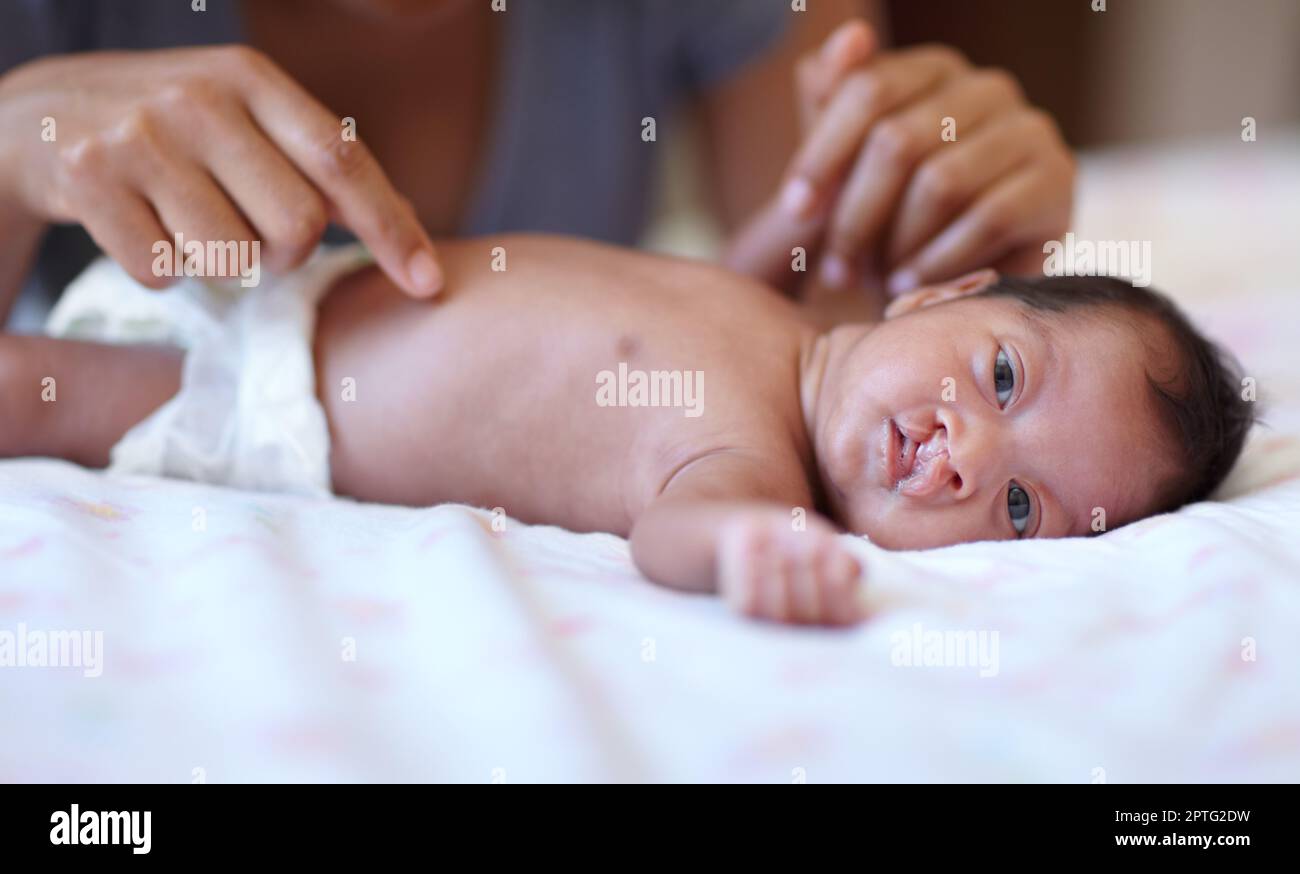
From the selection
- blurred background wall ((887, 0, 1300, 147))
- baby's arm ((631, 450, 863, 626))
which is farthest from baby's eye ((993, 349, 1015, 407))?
blurred background wall ((887, 0, 1300, 147))

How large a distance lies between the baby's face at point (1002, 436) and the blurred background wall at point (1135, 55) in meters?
3.76

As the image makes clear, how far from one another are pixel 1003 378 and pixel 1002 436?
0.06 meters

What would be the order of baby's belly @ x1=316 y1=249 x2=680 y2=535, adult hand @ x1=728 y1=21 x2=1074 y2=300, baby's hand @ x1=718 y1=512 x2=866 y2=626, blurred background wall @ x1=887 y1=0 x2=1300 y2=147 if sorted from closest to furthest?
baby's hand @ x1=718 y1=512 x2=866 y2=626 → baby's belly @ x1=316 y1=249 x2=680 y2=535 → adult hand @ x1=728 y1=21 x2=1074 y2=300 → blurred background wall @ x1=887 y1=0 x2=1300 y2=147

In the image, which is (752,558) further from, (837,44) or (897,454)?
(837,44)

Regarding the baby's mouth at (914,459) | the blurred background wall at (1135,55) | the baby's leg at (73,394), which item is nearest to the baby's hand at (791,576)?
the baby's mouth at (914,459)

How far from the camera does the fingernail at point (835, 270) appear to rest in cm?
141

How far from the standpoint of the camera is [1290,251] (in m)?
2.04

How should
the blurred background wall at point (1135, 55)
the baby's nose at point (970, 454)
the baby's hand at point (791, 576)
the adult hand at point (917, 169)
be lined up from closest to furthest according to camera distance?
the baby's hand at point (791, 576), the baby's nose at point (970, 454), the adult hand at point (917, 169), the blurred background wall at point (1135, 55)

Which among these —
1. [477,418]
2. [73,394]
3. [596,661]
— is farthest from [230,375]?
[596,661]

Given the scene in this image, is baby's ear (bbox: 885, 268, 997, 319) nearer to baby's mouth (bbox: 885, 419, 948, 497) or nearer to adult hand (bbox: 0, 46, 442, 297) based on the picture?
baby's mouth (bbox: 885, 419, 948, 497)

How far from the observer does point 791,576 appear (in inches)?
27.0

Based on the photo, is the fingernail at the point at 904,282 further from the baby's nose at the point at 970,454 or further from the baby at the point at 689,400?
the baby's nose at the point at 970,454

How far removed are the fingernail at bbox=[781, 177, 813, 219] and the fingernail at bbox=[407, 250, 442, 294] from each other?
49 centimetres

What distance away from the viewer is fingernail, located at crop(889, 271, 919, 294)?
138cm
